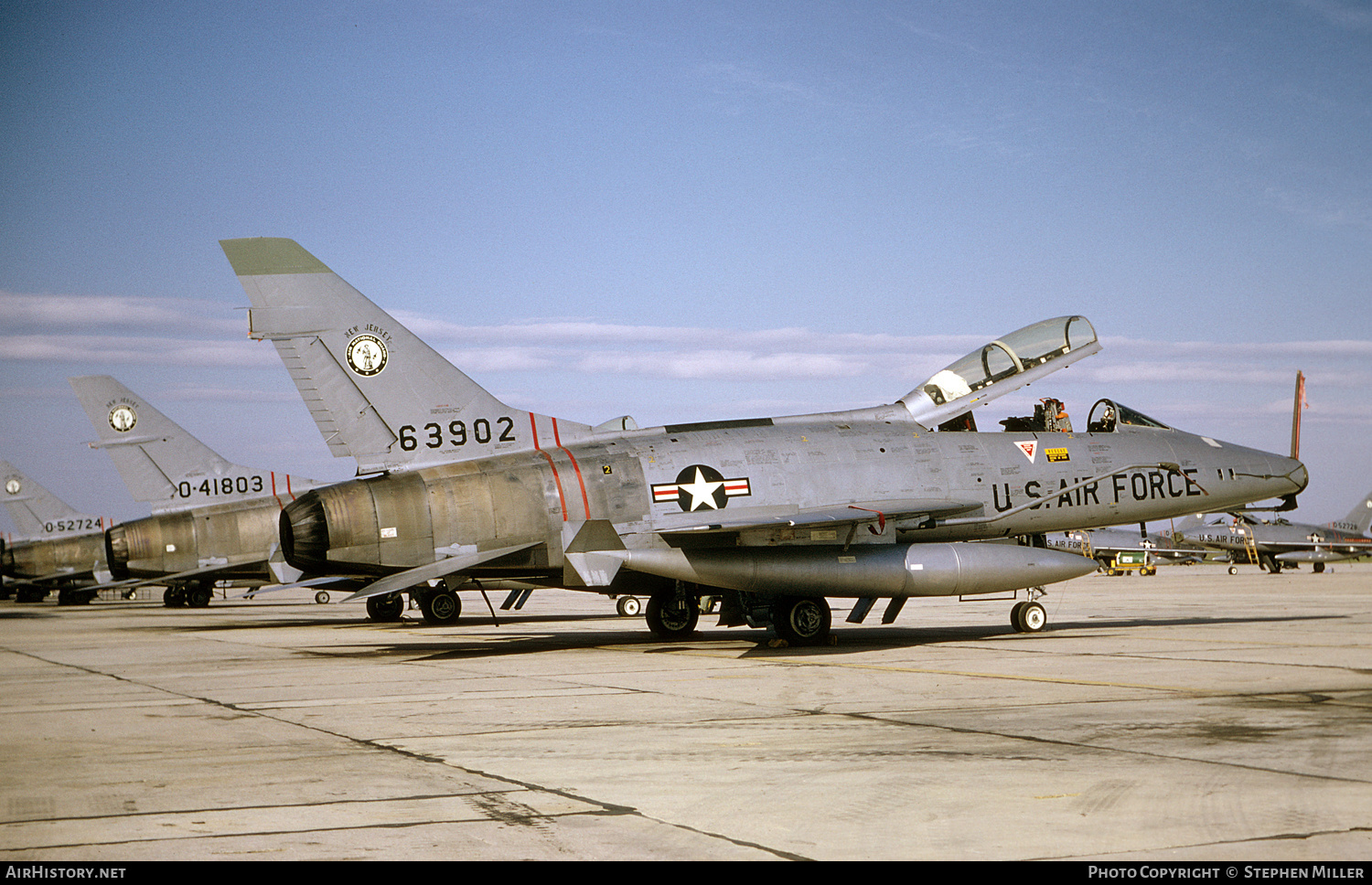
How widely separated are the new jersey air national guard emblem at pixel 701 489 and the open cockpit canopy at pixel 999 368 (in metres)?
3.09

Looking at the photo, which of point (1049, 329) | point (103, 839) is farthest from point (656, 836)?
point (1049, 329)

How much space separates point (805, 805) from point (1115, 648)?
30.1 ft

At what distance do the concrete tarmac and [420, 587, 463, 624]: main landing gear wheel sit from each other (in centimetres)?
937

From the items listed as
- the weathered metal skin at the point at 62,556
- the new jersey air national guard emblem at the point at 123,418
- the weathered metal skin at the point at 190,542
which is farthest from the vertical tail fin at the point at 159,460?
the weathered metal skin at the point at 62,556

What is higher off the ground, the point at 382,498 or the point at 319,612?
the point at 382,498

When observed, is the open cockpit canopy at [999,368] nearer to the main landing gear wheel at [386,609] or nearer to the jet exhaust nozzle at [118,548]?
the main landing gear wheel at [386,609]

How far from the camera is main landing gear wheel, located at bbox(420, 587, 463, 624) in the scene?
2425 cm

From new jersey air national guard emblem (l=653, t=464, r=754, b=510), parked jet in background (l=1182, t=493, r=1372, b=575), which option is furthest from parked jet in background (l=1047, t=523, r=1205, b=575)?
new jersey air national guard emblem (l=653, t=464, r=754, b=510)

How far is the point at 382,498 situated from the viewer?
→ 44.9 ft

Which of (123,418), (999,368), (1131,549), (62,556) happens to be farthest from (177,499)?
(1131,549)

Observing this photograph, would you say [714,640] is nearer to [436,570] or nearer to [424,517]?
[436,570]

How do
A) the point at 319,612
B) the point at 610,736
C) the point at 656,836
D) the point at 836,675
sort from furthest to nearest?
the point at 319,612, the point at 836,675, the point at 610,736, the point at 656,836

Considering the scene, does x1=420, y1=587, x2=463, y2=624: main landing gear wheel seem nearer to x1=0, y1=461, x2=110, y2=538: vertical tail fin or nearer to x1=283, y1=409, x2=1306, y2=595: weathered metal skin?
x1=283, y1=409, x2=1306, y2=595: weathered metal skin

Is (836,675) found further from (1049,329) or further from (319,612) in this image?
(319,612)
